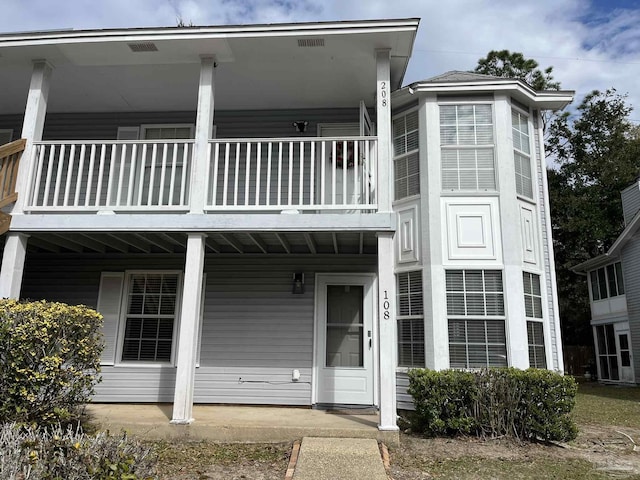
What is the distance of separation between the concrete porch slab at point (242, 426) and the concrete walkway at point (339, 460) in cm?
16

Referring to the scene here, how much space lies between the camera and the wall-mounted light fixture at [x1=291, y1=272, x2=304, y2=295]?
7.77m

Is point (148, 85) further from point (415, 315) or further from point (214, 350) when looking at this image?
point (415, 315)

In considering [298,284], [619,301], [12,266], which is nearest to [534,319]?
[298,284]

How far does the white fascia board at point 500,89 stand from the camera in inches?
322

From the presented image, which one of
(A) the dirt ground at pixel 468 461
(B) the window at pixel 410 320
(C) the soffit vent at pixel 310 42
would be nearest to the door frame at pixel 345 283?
(B) the window at pixel 410 320

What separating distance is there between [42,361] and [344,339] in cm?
434

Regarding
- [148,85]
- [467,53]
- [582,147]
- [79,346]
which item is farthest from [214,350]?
[582,147]

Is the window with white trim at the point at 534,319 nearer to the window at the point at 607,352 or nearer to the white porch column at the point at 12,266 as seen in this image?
the white porch column at the point at 12,266

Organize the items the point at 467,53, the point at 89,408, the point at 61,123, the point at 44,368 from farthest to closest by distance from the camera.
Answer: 1. the point at 467,53
2. the point at 61,123
3. the point at 89,408
4. the point at 44,368

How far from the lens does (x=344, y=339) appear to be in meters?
7.70

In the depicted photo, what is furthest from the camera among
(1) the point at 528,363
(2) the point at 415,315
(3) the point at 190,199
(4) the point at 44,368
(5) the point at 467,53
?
(5) the point at 467,53

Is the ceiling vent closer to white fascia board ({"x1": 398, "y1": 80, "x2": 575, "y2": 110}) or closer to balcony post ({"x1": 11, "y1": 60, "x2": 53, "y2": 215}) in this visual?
balcony post ({"x1": 11, "y1": 60, "x2": 53, "y2": 215})

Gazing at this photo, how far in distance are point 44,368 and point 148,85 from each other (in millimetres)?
4798

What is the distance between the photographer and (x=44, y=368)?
5.00m
